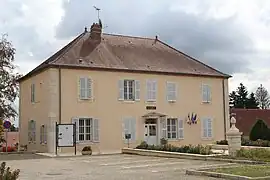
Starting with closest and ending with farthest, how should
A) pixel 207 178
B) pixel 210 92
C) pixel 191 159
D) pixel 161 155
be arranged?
pixel 207 178, pixel 191 159, pixel 161 155, pixel 210 92

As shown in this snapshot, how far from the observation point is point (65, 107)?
31281 millimetres

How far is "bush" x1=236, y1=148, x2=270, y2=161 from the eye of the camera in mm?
20609

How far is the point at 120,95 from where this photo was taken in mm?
33344

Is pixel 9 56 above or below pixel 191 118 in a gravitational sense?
above

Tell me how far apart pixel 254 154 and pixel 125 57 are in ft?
52.8

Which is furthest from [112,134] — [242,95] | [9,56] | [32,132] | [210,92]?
[242,95]

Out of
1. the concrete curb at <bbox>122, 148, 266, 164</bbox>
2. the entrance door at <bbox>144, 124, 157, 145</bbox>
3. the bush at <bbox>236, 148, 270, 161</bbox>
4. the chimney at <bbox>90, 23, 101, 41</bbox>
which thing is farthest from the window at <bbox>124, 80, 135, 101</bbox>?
the bush at <bbox>236, 148, 270, 161</bbox>

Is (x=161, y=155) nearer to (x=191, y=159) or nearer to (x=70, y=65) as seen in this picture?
(x=191, y=159)

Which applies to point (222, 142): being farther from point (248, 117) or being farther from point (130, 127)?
point (248, 117)

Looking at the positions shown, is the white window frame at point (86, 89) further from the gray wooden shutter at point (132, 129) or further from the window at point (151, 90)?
the window at point (151, 90)

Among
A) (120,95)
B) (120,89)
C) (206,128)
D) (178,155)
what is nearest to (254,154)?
(178,155)

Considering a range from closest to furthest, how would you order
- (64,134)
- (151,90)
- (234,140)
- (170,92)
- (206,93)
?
(234,140) < (64,134) < (151,90) < (170,92) < (206,93)

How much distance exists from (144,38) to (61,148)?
12.7 meters

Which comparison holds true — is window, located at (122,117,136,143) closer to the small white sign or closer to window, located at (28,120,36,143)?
the small white sign
